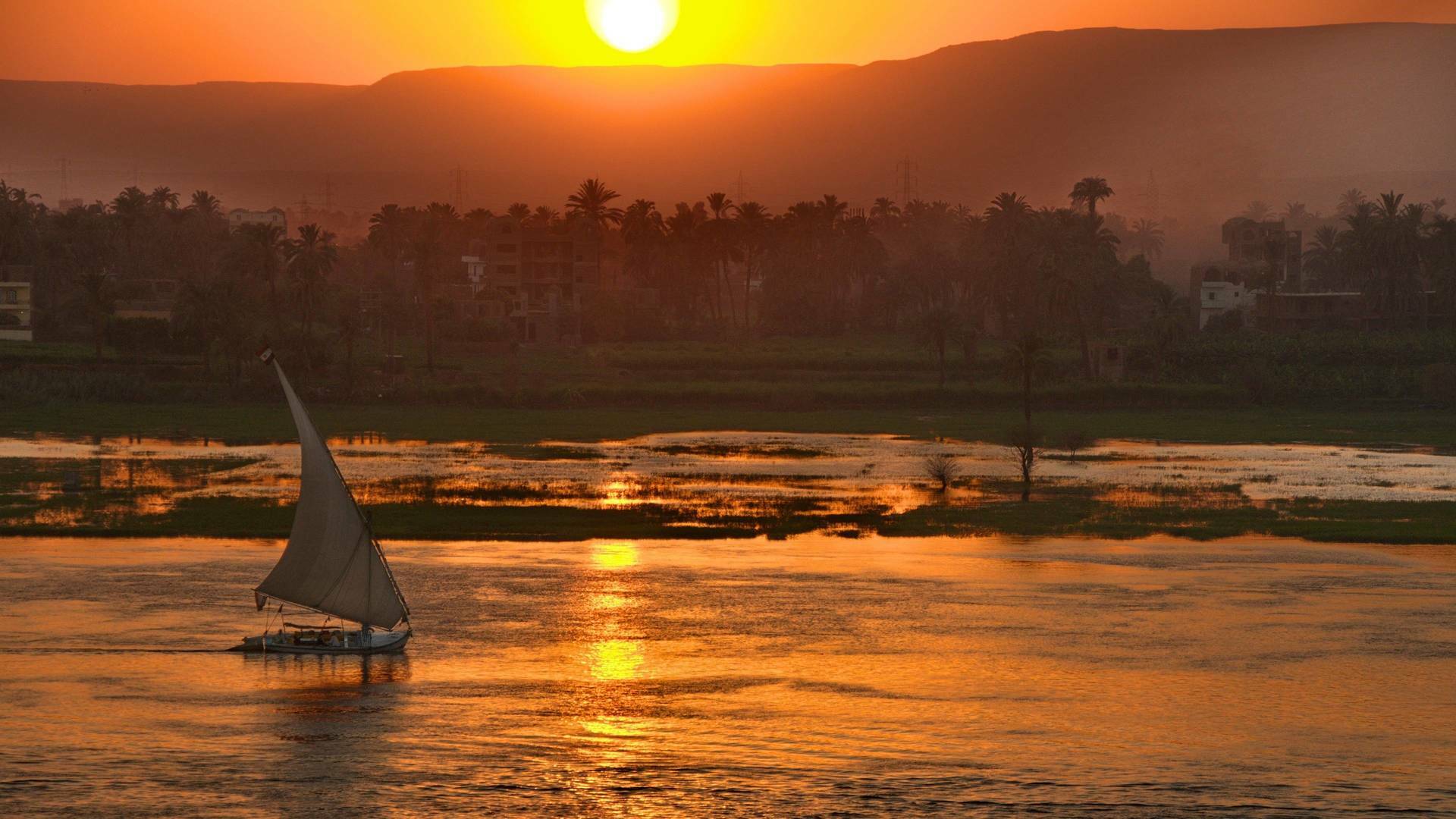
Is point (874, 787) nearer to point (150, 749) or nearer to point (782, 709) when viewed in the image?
point (782, 709)

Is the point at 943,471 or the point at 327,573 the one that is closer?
the point at 327,573

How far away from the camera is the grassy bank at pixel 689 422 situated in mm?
108750

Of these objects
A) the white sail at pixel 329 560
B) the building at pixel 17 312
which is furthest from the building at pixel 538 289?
the white sail at pixel 329 560

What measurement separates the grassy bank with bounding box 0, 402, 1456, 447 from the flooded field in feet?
15.9

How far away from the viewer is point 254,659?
4406 centimetres

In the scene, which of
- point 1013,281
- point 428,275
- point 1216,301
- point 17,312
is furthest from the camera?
point 1216,301

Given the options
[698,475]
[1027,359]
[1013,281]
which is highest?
[1013,281]

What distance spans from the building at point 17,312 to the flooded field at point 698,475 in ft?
211

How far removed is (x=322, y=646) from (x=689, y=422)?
75145 mm

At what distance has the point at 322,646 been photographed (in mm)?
45219

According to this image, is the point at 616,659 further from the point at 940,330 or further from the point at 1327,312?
the point at 1327,312

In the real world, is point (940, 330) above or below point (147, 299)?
below

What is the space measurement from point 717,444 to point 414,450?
1909 cm

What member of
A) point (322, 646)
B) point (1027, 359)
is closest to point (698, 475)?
point (1027, 359)
